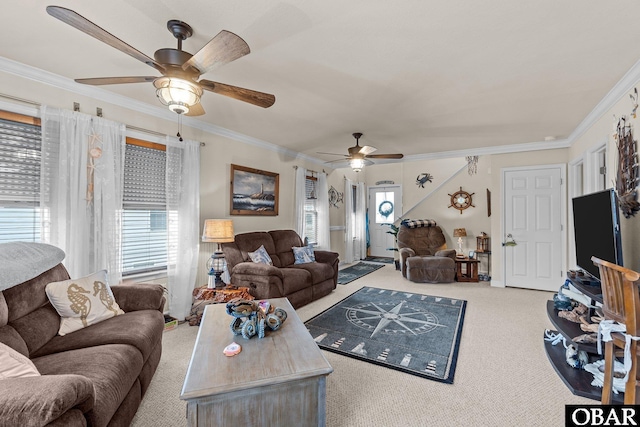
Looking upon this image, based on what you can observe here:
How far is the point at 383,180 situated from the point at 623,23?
6.33 m

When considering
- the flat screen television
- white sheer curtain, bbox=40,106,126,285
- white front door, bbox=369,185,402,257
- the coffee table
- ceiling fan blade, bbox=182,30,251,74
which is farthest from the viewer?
white front door, bbox=369,185,402,257

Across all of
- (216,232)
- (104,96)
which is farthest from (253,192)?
(104,96)

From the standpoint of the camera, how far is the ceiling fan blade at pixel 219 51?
4.72ft

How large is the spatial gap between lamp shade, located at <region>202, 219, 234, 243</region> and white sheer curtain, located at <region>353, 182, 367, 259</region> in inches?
180

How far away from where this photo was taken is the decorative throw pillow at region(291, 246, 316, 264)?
4652 millimetres

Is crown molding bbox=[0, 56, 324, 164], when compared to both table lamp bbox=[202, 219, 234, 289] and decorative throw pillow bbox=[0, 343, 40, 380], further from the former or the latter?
decorative throw pillow bbox=[0, 343, 40, 380]

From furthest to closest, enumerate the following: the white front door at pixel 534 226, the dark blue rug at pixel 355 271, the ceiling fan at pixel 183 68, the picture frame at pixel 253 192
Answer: the dark blue rug at pixel 355 271 → the white front door at pixel 534 226 → the picture frame at pixel 253 192 → the ceiling fan at pixel 183 68

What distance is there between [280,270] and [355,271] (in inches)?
118

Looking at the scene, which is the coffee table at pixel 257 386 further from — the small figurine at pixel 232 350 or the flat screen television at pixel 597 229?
the flat screen television at pixel 597 229

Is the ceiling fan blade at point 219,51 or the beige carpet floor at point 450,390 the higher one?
the ceiling fan blade at point 219,51

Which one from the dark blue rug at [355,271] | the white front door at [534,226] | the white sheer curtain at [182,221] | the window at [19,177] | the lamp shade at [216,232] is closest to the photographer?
the window at [19,177]

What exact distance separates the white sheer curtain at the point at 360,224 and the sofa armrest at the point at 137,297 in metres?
5.71

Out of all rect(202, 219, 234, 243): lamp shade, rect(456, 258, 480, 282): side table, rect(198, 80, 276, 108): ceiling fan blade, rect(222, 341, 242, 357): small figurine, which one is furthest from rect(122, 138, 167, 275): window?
rect(456, 258, 480, 282): side table

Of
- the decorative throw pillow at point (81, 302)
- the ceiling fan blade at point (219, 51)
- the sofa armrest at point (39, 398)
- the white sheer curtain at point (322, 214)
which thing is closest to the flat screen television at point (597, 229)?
the ceiling fan blade at point (219, 51)
